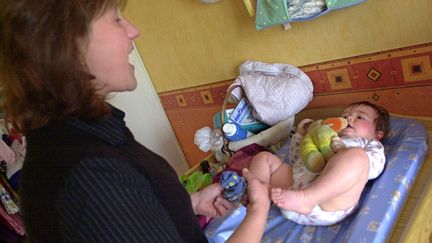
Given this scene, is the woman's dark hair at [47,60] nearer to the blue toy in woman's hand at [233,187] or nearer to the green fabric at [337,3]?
the blue toy in woman's hand at [233,187]

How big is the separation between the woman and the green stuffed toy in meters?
0.59

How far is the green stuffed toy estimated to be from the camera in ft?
3.89

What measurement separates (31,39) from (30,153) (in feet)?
0.71

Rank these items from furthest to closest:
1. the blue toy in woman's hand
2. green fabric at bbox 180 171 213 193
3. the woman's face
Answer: green fabric at bbox 180 171 213 193, the blue toy in woman's hand, the woman's face

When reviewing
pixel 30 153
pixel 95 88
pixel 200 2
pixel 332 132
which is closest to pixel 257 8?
pixel 200 2

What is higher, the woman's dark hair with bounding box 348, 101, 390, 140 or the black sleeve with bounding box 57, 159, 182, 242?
the black sleeve with bounding box 57, 159, 182, 242

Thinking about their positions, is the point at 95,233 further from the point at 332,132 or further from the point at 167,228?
the point at 332,132

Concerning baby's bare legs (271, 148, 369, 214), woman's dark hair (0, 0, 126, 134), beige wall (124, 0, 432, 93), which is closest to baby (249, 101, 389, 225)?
baby's bare legs (271, 148, 369, 214)

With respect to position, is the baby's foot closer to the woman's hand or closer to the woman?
the woman's hand

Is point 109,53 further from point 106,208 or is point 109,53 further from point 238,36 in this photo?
point 238,36

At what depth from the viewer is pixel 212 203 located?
1.06 m

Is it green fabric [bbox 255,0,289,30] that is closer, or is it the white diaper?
the white diaper

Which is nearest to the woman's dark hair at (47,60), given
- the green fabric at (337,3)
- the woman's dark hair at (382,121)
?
the green fabric at (337,3)

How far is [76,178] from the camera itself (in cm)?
58
